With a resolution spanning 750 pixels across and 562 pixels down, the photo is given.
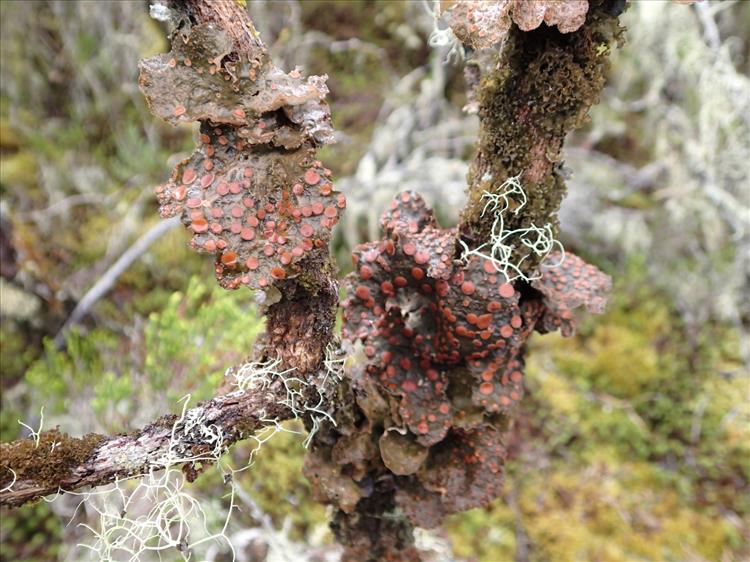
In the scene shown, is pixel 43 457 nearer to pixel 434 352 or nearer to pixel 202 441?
pixel 202 441

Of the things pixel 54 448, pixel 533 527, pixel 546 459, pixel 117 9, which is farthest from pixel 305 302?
pixel 117 9

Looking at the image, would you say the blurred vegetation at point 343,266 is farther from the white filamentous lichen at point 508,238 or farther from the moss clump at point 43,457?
the white filamentous lichen at point 508,238

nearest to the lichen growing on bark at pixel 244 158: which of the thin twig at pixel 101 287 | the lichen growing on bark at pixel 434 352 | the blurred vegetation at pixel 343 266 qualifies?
the lichen growing on bark at pixel 434 352

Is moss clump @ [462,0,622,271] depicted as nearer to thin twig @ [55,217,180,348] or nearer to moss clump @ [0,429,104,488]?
moss clump @ [0,429,104,488]

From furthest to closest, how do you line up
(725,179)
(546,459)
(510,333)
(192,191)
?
(725,179) → (546,459) → (510,333) → (192,191)

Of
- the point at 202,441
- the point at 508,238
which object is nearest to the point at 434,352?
the point at 508,238

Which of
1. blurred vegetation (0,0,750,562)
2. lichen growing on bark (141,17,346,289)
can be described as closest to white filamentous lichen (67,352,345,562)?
lichen growing on bark (141,17,346,289)

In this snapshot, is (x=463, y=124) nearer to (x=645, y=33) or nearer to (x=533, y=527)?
(x=645, y=33)
